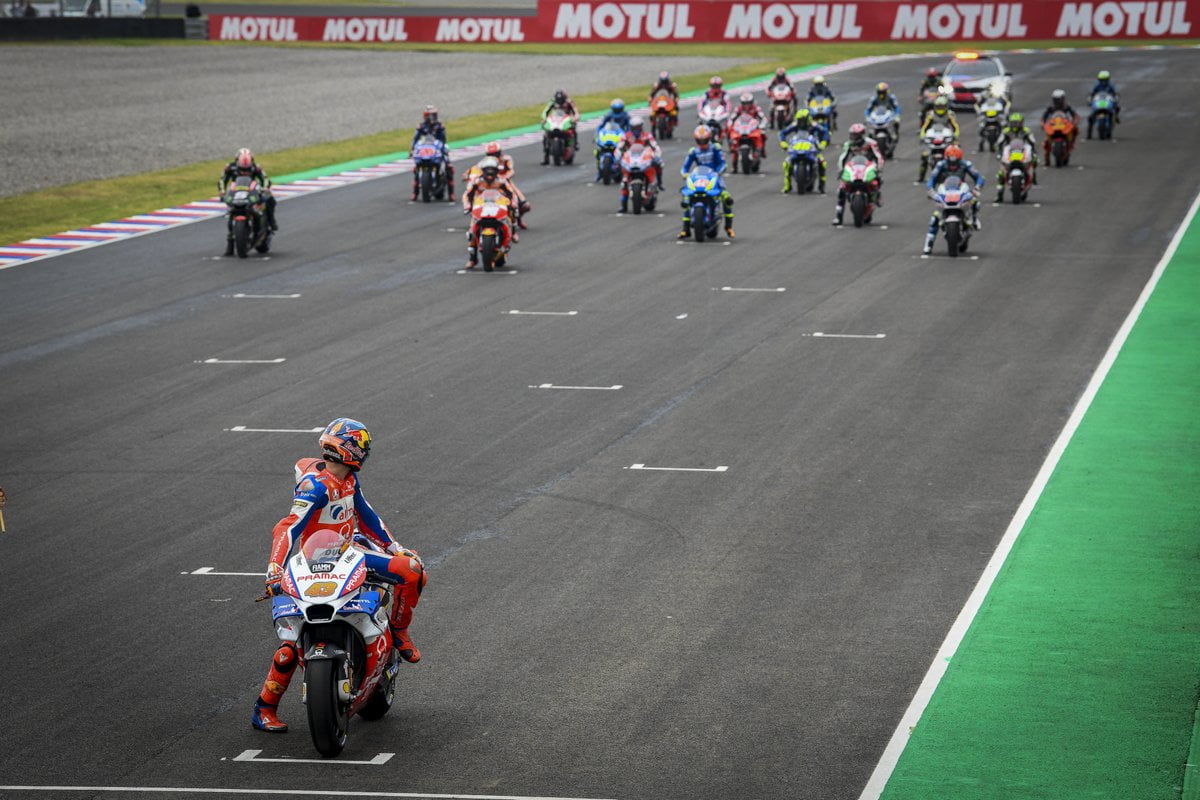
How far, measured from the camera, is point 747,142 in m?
41.6

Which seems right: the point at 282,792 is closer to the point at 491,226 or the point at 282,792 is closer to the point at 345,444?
the point at 345,444

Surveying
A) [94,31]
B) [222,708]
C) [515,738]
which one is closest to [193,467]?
[222,708]

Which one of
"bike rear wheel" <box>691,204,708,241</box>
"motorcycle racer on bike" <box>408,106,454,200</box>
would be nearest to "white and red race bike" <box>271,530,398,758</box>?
"bike rear wheel" <box>691,204,708,241</box>

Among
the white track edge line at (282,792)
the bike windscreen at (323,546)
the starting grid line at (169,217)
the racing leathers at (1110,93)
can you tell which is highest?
the racing leathers at (1110,93)

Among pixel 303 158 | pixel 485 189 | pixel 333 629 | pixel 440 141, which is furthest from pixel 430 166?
pixel 333 629

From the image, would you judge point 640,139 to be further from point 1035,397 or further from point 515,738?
point 515,738

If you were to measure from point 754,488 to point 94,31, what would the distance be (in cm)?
7293

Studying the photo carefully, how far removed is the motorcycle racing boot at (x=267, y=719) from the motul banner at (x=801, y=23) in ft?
232

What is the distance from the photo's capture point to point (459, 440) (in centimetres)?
1736

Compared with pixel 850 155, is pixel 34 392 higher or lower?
lower

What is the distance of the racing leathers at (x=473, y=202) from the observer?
92.0 ft

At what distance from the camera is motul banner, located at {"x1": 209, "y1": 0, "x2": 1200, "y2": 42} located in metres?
76.1

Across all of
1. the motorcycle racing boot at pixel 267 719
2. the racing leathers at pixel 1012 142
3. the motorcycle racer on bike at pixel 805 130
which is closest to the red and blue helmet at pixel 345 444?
the motorcycle racing boot at pixel 267 719

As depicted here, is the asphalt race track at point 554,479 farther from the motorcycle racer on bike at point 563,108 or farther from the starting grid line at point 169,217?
the motorcycle racer on bike at point 563,108
